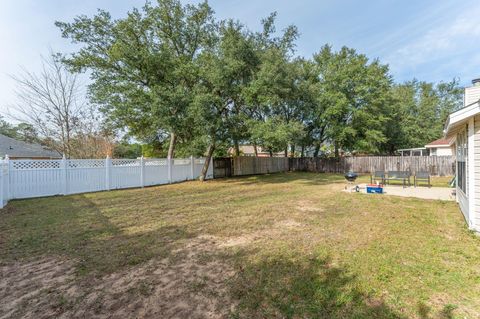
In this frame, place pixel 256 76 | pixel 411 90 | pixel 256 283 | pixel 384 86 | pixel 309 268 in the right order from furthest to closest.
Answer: pixel 411 90 → pixel 384 86 → pixel 256 76 → pixel 309 268 → pixel 256 283

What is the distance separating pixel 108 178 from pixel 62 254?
8.09 metres

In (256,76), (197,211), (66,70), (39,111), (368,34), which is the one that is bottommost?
(197,211)

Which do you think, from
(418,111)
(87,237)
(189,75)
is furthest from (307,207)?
(418,111)

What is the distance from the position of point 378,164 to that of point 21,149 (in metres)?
28.9

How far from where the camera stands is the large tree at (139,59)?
13.0m

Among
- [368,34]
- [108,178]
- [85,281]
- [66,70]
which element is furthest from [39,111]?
[368,34]

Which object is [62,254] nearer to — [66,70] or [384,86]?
[66,70]

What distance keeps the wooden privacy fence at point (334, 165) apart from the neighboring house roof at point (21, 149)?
1449 cm

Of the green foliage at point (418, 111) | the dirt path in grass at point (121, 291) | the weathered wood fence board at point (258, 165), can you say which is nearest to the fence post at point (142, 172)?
the weathered wood fence board at point (258, 165)

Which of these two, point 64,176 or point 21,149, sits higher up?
point 21,149

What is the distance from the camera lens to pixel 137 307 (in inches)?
95.0

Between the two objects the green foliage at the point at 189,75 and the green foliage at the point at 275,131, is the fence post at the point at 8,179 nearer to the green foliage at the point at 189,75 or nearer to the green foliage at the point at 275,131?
the green foliage at the point at 189,75

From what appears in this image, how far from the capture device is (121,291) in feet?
Answer: 8.87

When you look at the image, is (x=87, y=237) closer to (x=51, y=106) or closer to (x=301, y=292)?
(x=301, y=292)
